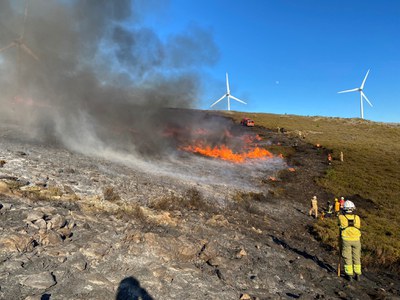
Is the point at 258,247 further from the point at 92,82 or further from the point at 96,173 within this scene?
the point at 92,82

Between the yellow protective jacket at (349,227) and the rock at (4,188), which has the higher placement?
the rock at (4,188)

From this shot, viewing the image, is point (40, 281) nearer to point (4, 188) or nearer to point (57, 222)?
point (57, 222)

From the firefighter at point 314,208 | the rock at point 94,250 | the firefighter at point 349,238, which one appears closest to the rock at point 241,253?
the firefighter at point 349,238

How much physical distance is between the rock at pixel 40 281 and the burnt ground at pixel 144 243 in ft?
0.06

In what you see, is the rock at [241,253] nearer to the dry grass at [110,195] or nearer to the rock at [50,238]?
the rock at [50,238]

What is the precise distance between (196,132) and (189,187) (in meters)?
23.0

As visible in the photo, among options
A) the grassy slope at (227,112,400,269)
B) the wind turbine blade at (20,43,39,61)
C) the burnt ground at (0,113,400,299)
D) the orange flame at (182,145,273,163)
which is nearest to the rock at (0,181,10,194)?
the burnt ground at (0,113,400,299)

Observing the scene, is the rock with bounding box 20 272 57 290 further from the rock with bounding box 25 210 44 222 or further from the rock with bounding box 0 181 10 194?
the rock with bounding box 0 181 10 194

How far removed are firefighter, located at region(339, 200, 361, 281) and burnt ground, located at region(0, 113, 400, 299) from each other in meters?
0.57

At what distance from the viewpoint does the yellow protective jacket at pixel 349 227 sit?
912 centimetres

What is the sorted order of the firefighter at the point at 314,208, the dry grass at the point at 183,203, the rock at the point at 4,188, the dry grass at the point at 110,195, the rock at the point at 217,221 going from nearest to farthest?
the rock at the point at 4,188, the rock at the point at 217,221, the dry grass at the point at 110,195, the dry grass at the point at 183,203, the firefighter at the point at 314,208

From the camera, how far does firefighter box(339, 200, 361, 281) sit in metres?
9.12

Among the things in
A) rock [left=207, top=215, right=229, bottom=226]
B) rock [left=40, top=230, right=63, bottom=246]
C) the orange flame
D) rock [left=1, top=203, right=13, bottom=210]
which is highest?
the orange flame

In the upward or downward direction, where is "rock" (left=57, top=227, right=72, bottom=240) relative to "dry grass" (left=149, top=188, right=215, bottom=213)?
downward
